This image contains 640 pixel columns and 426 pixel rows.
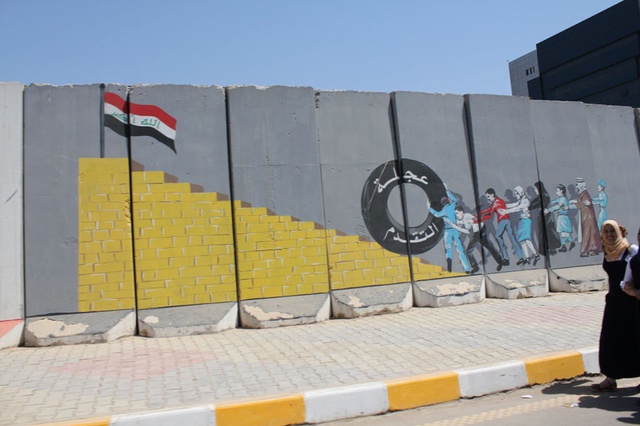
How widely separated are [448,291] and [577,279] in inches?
106

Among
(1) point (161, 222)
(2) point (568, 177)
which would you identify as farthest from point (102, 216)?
(2) point (568, 177)

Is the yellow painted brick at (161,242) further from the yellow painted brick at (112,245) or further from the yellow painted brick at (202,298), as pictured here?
the yellow painted brick at (202,298)

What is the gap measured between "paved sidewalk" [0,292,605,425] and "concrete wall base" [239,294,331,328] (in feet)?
0.58

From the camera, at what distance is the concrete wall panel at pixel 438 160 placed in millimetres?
8188

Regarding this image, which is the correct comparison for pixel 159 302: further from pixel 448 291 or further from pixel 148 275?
pixel 448 291

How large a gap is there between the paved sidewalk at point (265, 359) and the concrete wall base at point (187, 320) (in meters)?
0.16

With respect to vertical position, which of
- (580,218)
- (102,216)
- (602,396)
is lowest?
(602,396)

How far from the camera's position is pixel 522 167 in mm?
9102

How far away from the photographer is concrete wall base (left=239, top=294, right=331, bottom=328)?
275 inches

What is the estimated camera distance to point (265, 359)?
5.45 m

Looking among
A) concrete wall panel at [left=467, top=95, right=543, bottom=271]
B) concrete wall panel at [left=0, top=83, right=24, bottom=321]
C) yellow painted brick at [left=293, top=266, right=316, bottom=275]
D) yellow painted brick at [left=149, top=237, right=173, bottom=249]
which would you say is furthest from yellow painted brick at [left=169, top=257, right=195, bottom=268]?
concrete wall panel at [left=467, top=95, right=543, bottom=271]

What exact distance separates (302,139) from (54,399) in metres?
4.63

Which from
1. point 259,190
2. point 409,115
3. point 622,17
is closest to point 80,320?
point 259,190

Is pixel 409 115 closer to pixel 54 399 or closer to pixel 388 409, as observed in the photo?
pixel 388 409
